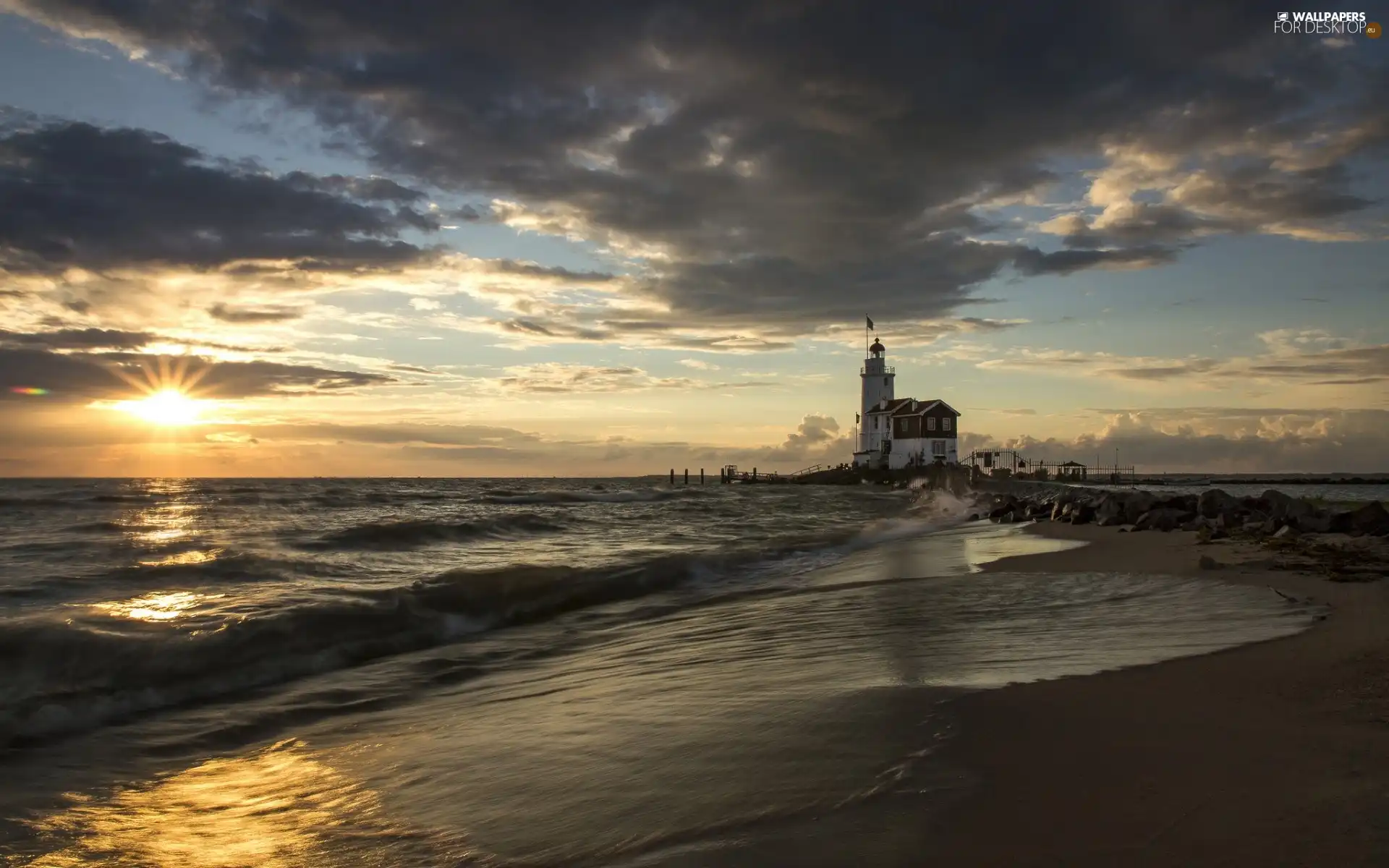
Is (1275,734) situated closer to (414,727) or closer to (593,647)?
(414,727)

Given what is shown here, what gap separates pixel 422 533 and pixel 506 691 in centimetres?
1383

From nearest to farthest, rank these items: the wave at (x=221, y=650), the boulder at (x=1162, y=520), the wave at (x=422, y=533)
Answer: the wave at (x=221, y=650), the boulder at (x=1162, y=520), the wave at (x=422, y=533)

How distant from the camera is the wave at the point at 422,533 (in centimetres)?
1691

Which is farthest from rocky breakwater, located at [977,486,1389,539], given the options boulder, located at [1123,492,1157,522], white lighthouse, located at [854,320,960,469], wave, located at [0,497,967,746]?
white lighthouse, located at [854,320,960,469]

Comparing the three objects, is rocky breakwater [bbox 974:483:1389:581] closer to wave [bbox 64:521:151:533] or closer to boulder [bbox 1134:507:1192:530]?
boulder [bbox 1134:507:1192:530]

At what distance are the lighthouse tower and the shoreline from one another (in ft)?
233

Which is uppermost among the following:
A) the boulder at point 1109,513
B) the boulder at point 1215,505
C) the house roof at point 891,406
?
the house roof at point 891,406

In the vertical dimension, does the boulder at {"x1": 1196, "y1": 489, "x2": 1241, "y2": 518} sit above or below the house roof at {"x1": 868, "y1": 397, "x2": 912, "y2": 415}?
below

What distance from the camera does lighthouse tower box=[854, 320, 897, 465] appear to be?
75062 millimetres

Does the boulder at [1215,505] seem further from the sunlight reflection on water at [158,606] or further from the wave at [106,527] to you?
the wave at [106,527]

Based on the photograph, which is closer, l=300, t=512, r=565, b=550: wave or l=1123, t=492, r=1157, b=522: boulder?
l=300, t=512, r=565, b=550: wave

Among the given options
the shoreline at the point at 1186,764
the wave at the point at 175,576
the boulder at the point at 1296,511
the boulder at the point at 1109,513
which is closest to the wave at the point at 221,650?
the wave at the point at 175,576

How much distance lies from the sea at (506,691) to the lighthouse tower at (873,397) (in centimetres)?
6257

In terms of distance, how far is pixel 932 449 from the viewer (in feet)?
222
